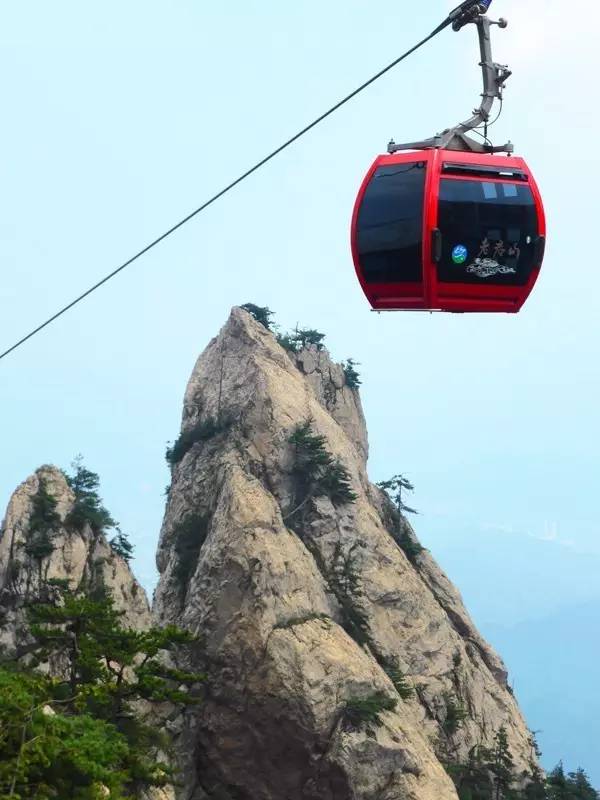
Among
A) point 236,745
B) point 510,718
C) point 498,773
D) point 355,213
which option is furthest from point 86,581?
point 355,213

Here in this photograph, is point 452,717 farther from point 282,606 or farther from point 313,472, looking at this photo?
point 313,472

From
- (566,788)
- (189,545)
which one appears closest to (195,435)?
(189,545)

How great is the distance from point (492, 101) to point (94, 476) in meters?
39.8

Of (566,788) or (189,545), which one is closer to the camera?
(189,545)

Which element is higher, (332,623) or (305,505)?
(305,505)

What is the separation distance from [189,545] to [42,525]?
25.0 ft

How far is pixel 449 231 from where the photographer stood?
48.7ft

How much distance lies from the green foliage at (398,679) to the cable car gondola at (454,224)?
35.8m

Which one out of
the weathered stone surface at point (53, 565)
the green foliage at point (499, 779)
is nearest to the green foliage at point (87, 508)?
the weathered stone surface at point (53, 565)

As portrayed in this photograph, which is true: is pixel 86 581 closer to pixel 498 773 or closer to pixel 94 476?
pixel 94 476

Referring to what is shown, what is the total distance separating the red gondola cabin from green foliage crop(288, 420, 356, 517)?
121ft

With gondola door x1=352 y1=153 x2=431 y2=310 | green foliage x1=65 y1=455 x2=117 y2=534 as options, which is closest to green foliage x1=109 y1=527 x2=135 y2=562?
green foliage x1=65 y1=455 x2=117 y2=534

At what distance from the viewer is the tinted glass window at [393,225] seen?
15039mm

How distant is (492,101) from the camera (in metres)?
15.3
